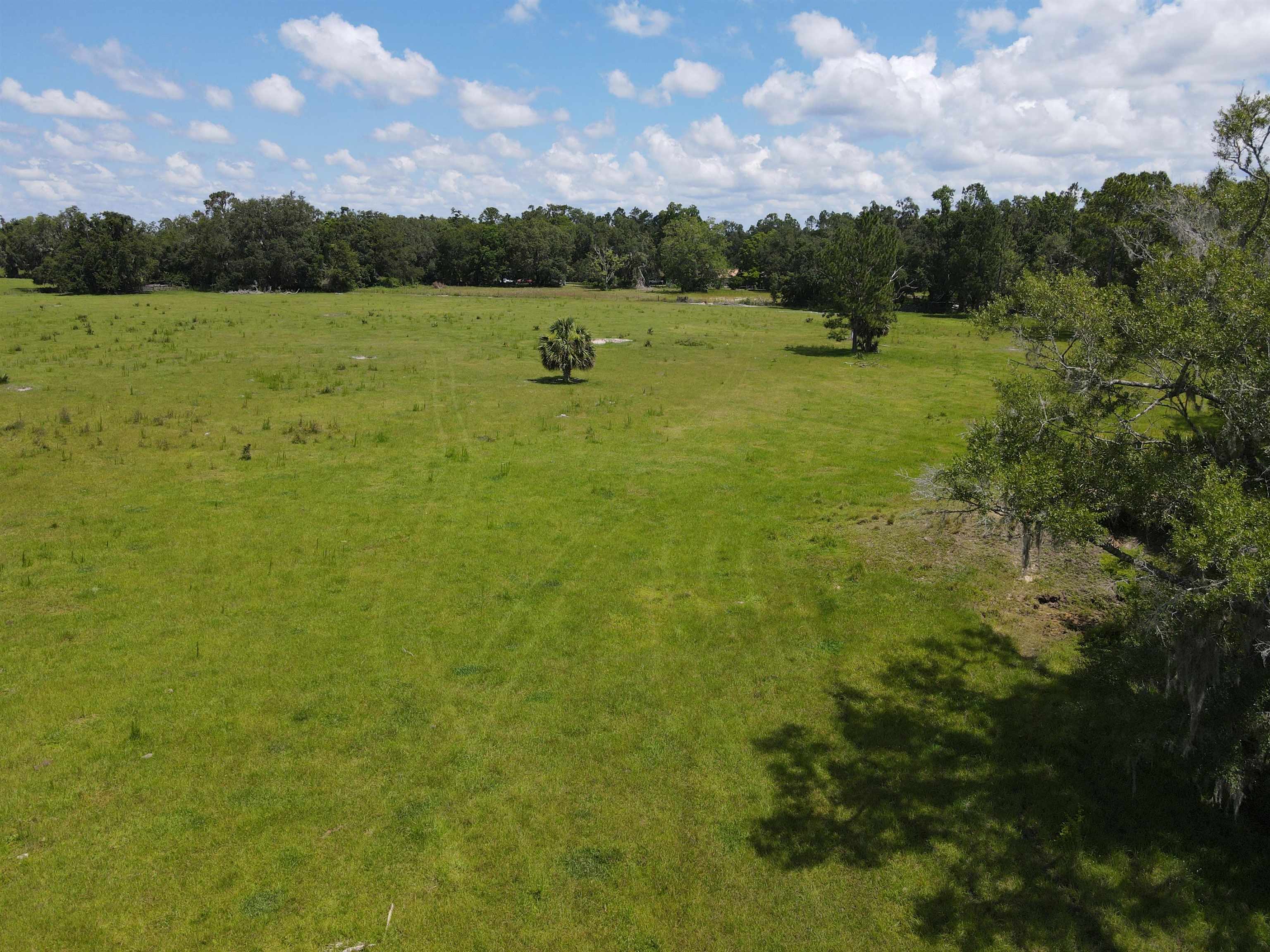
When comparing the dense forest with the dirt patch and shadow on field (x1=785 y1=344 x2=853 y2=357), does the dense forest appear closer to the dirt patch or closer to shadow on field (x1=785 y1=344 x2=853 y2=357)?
shadow on field (x1=785 y1=344 x2=853 y2=357)

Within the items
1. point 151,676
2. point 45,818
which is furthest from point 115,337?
point 45,818

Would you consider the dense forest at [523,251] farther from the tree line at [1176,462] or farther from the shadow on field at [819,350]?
the tree line at [1176,462]

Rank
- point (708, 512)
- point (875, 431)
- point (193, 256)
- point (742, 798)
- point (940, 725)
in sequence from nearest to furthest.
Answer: point (742, 798), point (940, 725), point (708, 512), point (875, 431), point (193, 256)

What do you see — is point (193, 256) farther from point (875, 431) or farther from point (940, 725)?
point (940, 725)

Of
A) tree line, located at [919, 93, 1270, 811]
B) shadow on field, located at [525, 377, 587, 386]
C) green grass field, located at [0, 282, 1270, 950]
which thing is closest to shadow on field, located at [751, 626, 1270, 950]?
green grass field, located at [0, 282, 1270, 950]

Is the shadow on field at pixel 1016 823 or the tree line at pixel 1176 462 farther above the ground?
the tree line at pixel 1176 462

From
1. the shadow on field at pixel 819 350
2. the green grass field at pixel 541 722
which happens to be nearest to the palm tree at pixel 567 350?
the green grass field at pixel 541 722

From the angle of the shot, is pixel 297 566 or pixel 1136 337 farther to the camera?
pixel 297 566
